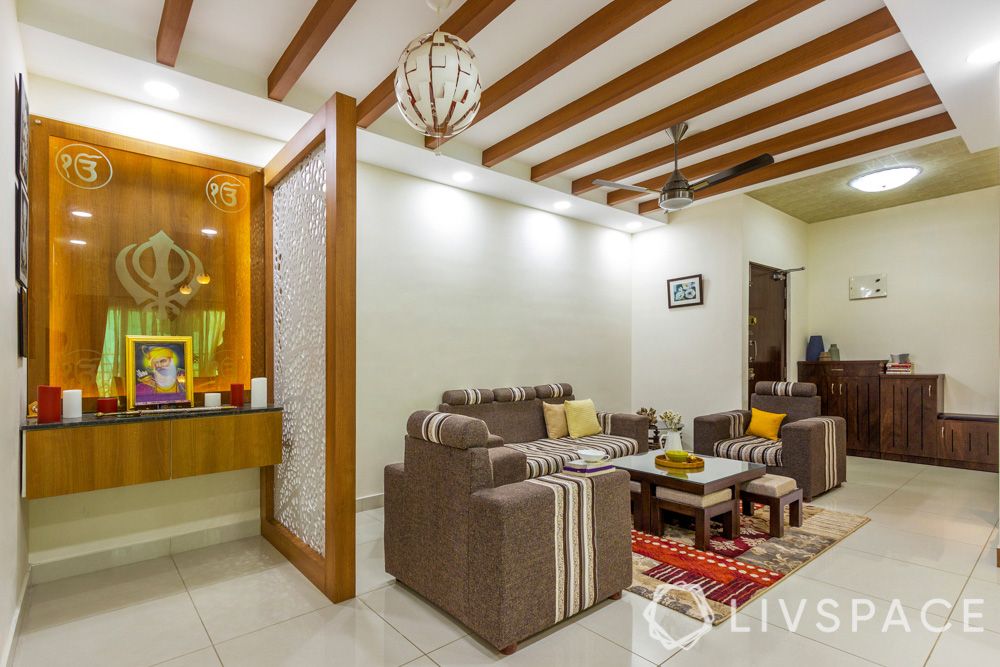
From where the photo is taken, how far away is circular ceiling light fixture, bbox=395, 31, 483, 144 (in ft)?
5.98

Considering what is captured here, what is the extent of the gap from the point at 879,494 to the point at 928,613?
247 centimetres

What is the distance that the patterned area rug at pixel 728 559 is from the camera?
261 centimetres

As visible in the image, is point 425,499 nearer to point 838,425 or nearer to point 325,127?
A: point 325,127

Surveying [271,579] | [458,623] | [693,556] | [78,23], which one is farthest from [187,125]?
[693,556]

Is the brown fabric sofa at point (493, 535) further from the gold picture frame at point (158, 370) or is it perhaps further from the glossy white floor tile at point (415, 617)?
the gold picture frame at point (158, 370)

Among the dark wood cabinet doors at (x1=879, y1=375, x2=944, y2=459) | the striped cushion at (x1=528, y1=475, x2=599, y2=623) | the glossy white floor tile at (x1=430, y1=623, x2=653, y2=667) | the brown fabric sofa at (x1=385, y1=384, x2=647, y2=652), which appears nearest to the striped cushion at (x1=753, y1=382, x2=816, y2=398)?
the dark wood cabinet doors at (x1=879, y1=375, x2=944, y2=459)

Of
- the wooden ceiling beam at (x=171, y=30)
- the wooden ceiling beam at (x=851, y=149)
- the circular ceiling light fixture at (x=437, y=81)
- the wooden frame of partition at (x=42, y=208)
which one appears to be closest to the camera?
the circular ceiling light fixture at (x=437, y=81)

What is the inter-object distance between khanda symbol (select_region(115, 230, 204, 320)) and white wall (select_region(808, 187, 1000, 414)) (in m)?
7.35

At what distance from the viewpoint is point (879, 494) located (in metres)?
4.53

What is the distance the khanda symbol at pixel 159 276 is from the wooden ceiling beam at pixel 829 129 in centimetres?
414

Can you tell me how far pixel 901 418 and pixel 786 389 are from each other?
205cm

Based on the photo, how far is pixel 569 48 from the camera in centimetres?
287

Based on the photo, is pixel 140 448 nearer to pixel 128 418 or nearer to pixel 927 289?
pixel 128 418

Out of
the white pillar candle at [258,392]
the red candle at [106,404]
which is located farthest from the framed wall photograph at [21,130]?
the white pillar candle at [258,392]
